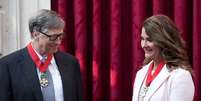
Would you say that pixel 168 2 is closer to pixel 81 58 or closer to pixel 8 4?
pixel 81 58

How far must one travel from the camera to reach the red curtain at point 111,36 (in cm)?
299

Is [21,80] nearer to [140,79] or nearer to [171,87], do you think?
[140,79]

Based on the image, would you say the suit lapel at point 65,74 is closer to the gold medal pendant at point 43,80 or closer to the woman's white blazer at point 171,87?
the gold medal pendant at point 43,80

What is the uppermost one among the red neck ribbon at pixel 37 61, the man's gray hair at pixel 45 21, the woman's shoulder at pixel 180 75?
the man's gray hair at pixel 45 21

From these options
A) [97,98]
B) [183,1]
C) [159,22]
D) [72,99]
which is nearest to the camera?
[159,22]

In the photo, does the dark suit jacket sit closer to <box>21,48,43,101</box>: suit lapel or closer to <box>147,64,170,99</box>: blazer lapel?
<box>21,48,43,101</box>: suit lapel

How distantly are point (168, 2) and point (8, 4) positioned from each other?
4.02 feet

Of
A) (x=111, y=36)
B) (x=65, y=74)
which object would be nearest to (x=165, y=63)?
(x=65, y=74)

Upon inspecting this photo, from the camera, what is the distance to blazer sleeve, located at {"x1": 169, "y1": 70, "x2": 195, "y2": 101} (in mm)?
2136

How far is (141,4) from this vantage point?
3.05 m

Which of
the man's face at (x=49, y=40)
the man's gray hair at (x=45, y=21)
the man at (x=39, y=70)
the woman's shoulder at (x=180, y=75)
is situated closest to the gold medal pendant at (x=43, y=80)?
the man at (x=39, y=70)

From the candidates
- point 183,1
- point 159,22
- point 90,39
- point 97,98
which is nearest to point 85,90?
point 97,98

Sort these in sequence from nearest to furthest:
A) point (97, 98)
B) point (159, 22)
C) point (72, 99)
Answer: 1. point (159, 22)
2. point (72, 99)
3. point (97, 98)

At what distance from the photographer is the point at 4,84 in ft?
7.50
